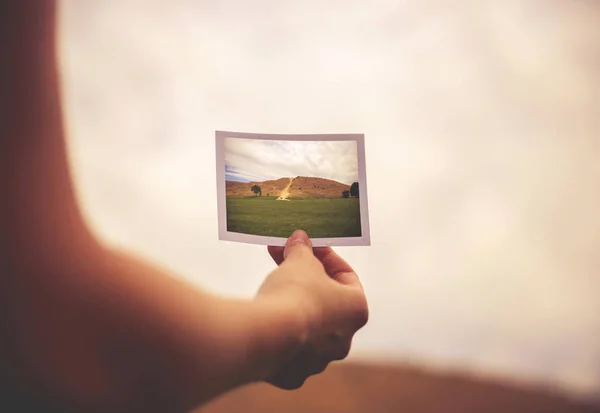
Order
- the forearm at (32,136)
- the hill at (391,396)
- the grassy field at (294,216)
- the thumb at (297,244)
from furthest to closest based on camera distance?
the hill at (391,396) < the grassy field at (294,216) < the thumb at (297,244) < the forearm at (32,136)

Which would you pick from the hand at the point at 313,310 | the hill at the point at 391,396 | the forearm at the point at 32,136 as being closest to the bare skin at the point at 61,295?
the forearm at the point at 32,136

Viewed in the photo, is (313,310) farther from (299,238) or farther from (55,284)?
(299,238)

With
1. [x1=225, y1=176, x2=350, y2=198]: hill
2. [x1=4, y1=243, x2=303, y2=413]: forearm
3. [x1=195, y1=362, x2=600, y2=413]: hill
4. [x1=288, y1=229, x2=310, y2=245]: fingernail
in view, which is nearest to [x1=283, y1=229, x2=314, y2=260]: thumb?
[x1=288, y1=229, x2=310, y2=245]: fingernail

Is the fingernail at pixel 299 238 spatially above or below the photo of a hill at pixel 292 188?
below

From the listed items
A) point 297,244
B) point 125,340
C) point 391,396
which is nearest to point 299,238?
point 297,244

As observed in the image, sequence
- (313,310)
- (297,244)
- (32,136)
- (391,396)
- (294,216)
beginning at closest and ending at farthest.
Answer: (32,136) < (313,310) < (297,244) < (294,216) < (391,396)

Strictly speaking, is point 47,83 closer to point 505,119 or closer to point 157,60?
point 157,60

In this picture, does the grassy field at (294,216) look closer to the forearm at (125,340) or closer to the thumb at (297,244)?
the thumb at (297,244)
